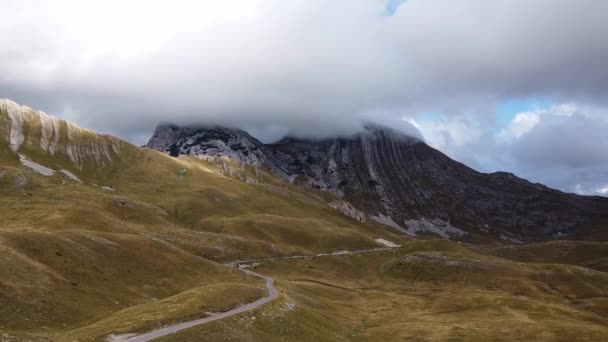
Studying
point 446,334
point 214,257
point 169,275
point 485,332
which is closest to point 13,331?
point 169,275

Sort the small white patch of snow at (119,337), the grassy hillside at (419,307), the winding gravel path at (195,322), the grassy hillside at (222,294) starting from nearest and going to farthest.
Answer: the small white patch of snow at (119,337) < the winding gravel path at (195,322) < the grassy hillside at (222,294) < the grassy hillside at (419,307)

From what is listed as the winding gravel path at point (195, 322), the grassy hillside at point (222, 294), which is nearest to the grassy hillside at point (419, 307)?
the grassy hillside at point (222, 294)

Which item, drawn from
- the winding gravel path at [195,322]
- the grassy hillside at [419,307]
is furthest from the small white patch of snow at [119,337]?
the grassy hillside at [419,307]

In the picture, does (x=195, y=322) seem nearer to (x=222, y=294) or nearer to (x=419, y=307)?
(x=222, y=294)

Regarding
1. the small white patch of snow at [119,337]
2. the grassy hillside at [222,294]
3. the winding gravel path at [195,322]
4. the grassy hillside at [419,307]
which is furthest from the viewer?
the grassy hillside at [419,307]

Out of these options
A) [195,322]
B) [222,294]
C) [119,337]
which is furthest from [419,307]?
[119,337]

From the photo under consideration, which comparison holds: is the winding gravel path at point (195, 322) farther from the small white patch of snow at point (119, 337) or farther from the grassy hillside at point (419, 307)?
the grassy hillside at point (419, 307)

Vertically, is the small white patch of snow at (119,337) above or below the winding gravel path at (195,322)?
below

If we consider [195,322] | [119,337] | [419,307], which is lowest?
[419,307]

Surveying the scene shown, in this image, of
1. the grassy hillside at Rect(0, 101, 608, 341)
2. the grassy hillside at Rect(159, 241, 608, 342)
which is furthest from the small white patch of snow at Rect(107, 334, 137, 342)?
the grassy hillside at Rect(159, 241, 608, 342)

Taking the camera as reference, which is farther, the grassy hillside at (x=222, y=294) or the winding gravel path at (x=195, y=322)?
the grassy hillside at (x=222, y=294)

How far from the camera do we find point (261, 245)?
195m

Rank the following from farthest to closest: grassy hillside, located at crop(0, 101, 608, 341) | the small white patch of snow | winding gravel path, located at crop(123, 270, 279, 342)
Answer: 1. grassy hillside, located at crop(0, 101, 608, 341)
2. winding gravel path, located at crop(123, 270, 279, 342)
3. the small white patch of snow

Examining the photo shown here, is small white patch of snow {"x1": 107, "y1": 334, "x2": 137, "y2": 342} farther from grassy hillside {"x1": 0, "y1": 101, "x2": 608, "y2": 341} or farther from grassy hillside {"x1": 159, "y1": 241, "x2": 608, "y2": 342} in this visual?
grassy hillside {"x1": 159, "y1": 241, "x2": 608, "y2": 342}
